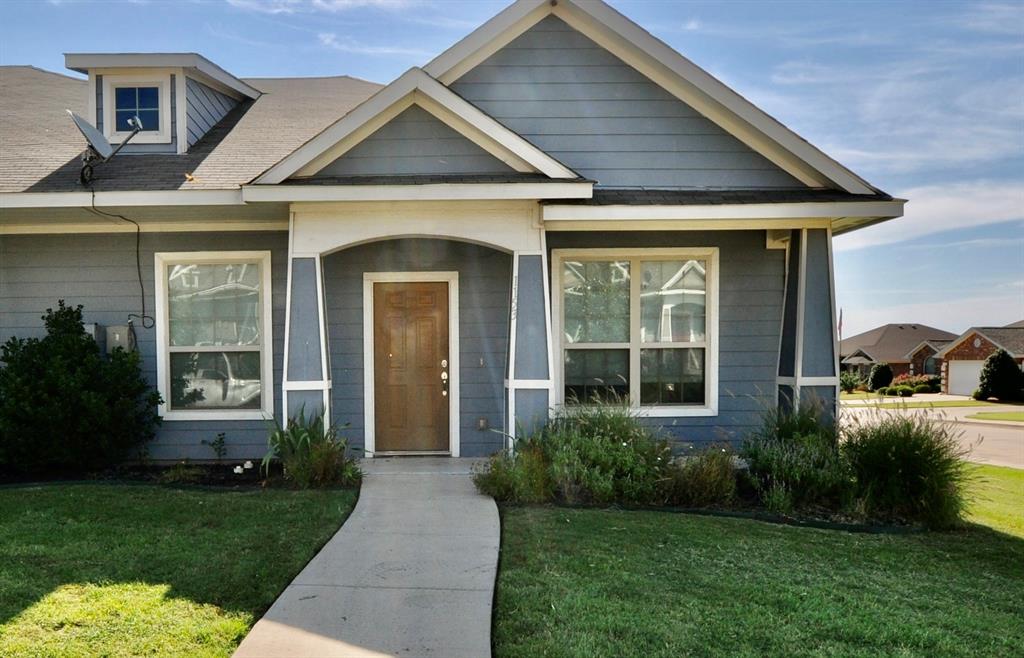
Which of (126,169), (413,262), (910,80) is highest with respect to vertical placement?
(910,80)

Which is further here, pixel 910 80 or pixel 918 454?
pixel 910 80

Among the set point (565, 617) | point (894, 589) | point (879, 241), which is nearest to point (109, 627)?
point (565, 617)

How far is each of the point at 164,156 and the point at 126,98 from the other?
117cm

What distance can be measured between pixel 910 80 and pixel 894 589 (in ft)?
34.2

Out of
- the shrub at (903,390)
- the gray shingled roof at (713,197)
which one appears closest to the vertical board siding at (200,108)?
the gray shingled roof at (713,197)

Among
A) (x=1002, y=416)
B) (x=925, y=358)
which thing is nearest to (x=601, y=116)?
(x=1002, y=416)

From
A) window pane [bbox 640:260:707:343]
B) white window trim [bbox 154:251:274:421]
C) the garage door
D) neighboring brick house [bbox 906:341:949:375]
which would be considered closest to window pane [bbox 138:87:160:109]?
white window trim [bbox 154:251:274:421]

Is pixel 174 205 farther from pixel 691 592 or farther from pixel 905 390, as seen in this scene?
pixel 905 390

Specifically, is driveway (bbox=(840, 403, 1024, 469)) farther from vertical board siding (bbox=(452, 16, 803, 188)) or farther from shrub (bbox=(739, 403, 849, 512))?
vertical board siding (bbox=(452, 16, 803, 188))

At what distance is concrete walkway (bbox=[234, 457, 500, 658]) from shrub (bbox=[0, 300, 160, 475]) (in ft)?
10.1

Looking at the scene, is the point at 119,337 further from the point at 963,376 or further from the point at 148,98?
the point at 963,376

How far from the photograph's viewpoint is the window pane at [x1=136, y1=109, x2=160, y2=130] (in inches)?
360

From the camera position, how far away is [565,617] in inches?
151

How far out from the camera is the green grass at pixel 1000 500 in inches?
266
